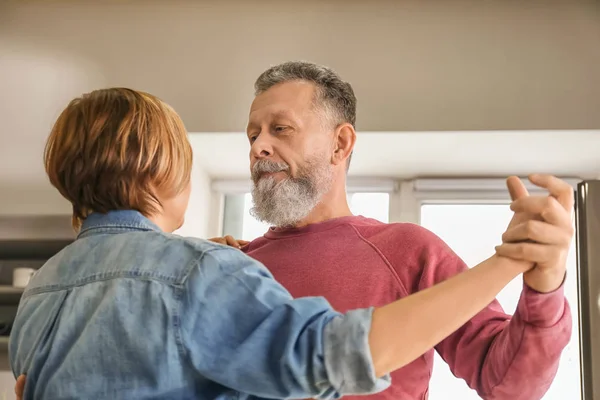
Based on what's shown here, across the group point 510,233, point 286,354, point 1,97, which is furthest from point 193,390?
point 1,97

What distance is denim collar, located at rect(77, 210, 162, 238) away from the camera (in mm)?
939

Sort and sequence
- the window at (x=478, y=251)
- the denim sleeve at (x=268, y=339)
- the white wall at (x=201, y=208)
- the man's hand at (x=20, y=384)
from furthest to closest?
the white wall at (x=201, y=208)
the window at (x=478, y=251)
the man's hand at (x=20, y=384)
the denim sleeve at (x=268, y=339)

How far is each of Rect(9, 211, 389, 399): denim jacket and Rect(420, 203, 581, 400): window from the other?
189 centimetres

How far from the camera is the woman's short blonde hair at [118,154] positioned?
0.93 metres

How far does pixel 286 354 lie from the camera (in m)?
0.79

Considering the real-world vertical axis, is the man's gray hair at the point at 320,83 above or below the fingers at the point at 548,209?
above

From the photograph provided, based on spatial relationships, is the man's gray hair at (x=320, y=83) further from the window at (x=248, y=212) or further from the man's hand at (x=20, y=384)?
the window at (x=248, y=212)

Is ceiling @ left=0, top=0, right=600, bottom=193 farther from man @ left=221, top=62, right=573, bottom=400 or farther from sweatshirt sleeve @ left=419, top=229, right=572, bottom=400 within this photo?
sweatshirt sleeve @ left=419, top=229, right=572, bottom=400

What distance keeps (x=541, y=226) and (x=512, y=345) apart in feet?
0.99

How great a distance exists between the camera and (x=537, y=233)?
923 mm

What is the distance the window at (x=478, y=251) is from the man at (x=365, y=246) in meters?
1.15

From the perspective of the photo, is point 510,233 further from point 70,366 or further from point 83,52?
point 83,52

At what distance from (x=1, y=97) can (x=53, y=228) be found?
0.57m

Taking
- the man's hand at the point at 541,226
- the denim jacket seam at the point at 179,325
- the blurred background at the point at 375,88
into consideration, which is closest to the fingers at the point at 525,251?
the man's hand at the point at 541,226
